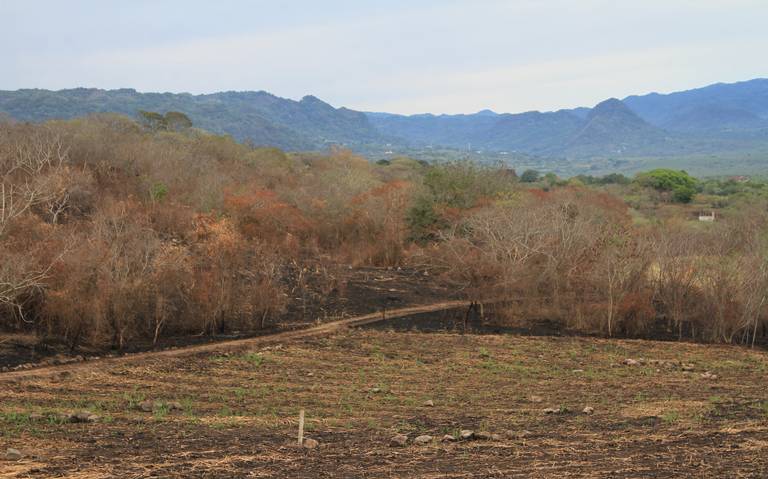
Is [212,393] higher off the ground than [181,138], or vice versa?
[181,138]

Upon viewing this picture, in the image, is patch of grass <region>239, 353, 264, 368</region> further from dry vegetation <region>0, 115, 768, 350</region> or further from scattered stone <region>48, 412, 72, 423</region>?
scattered stone <region>48, 412, 72, 423</region>

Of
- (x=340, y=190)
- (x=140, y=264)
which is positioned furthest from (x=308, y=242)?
(x=140, y=264)

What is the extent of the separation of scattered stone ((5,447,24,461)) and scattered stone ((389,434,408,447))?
18.9ft

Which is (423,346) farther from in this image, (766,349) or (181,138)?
(181,138)

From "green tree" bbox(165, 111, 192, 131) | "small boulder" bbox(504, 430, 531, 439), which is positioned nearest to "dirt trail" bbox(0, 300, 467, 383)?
"small boulder" bbox(504, 430, 531, 439)

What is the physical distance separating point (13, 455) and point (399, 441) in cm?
600

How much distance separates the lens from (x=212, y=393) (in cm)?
1722

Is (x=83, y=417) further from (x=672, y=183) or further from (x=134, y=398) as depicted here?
(x=672, y=183)

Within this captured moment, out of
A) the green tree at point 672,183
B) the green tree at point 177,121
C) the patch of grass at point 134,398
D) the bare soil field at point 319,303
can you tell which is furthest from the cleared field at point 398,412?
the green tree at point 177,121

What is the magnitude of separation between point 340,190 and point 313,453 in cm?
3802

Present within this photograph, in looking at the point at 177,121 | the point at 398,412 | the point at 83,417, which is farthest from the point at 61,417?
the point at 177,121

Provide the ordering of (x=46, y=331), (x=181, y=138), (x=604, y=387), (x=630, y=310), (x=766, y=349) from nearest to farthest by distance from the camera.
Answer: (x=604, y=387)
(x=46, y=331)
(x=766, y=349)
(x=630, y=310)
(x=181, y=138)

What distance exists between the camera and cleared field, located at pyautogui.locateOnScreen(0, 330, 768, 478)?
1107 centimetres

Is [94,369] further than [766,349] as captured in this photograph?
No
